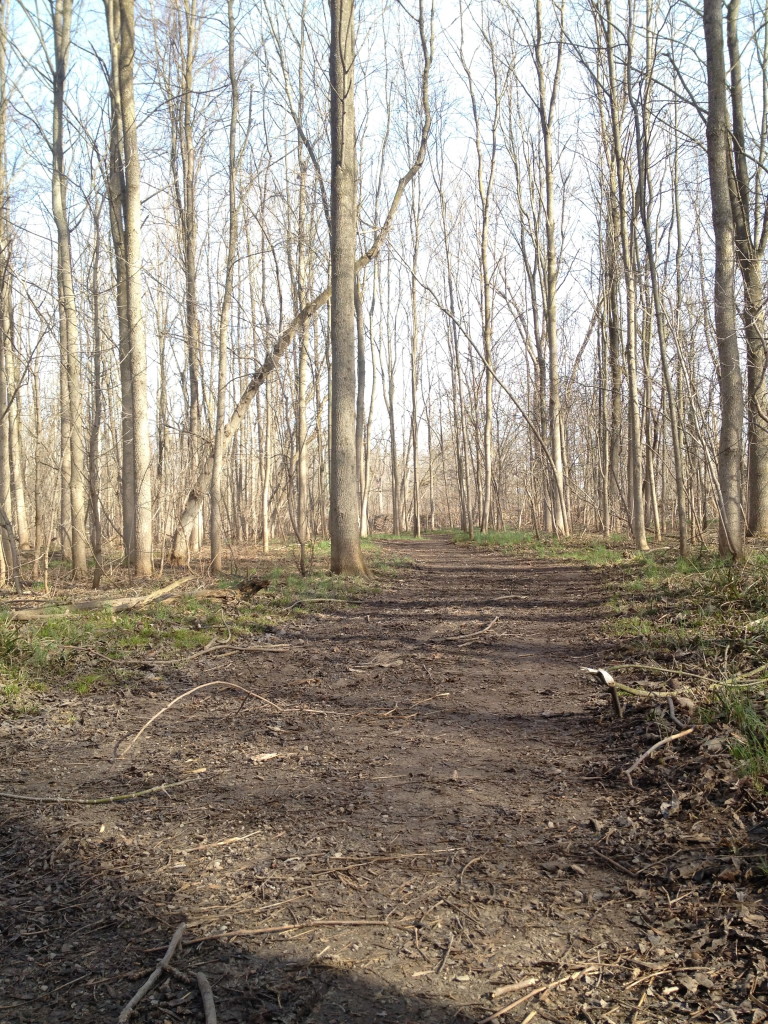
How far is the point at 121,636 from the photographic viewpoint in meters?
6.57

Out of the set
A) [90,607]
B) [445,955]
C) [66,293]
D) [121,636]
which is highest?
[66,293]

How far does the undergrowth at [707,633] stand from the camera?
3.68 m

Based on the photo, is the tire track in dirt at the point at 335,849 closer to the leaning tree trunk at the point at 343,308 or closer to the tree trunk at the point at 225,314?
the leaning tree trunk at the point at 343,308

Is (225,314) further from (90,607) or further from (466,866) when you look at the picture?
(466,866)

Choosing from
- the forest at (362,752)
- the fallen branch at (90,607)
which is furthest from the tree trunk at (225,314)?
the fallen branch at (90,607)

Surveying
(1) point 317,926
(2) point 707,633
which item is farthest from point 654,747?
(2) point 707,633

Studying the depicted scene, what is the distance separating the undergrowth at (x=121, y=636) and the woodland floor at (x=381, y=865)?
549 millimetres

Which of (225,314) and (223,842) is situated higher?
(225,314)

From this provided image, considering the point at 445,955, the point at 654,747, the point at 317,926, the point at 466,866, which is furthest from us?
the point at 654,747

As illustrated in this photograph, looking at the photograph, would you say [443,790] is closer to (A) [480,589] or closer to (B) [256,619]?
(B) [256,619]

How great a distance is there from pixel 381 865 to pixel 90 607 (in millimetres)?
5713

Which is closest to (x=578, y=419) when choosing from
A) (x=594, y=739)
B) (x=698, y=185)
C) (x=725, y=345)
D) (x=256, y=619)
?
(x=698, y=185)

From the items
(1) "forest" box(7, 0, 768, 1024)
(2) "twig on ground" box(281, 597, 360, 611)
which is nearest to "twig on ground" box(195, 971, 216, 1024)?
(1) "forest" box(7, 0, 768, 1024)

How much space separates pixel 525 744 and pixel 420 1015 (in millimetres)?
2215
